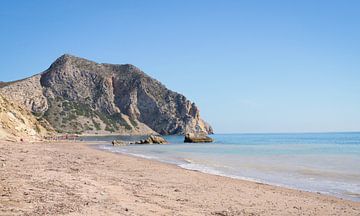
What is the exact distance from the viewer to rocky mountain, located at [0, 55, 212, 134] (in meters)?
154

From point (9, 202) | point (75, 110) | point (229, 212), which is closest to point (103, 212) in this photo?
point (9, 202)

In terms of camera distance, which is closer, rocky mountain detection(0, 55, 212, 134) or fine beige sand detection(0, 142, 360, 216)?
fine beige sand detection(0, 142, 360, 216)

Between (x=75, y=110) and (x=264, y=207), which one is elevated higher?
(x=75, y=110)

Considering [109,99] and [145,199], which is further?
[109,99]

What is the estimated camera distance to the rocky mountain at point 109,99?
15399 centimetres

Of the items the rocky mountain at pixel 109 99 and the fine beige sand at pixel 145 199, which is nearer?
the fine beige sand at pixel 145 199

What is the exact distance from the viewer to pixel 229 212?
898 centimetres

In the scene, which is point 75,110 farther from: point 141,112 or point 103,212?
point 103,212

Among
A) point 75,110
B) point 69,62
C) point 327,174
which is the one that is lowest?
point 327,174

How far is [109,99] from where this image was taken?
576ft

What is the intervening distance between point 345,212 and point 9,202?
28.2ft

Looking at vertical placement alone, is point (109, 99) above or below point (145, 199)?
above

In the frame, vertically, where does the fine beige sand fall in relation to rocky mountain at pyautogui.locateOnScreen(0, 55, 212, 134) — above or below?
below

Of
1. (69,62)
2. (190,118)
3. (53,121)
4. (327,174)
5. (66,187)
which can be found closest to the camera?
(66,187)
